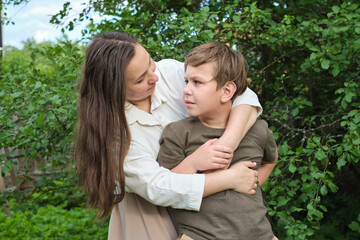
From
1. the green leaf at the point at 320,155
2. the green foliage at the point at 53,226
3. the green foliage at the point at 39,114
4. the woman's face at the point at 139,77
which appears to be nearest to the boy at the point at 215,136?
the woman's face at the point at 139,77

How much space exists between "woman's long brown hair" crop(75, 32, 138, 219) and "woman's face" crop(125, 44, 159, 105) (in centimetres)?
3

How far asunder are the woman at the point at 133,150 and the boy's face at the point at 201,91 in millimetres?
138

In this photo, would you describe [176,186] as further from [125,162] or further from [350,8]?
[350,8]

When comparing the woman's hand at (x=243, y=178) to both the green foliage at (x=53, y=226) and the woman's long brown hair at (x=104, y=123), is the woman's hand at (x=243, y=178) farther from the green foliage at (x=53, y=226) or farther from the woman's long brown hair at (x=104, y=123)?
the green foliage at (x=53, y=226)

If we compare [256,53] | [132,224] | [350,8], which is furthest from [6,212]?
[350,8]

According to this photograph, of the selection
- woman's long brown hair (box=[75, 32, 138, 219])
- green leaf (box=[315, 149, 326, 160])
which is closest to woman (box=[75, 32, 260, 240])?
woman's long brown hair (box=[75, 32, 138, 219])

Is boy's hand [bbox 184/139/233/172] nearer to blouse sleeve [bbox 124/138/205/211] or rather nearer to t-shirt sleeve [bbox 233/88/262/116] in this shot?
blouse sleeve [bbox 124/138/205/211]

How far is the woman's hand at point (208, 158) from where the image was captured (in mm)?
1879

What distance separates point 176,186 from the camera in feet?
6.12

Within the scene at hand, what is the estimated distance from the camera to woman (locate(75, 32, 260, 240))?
1.88 m

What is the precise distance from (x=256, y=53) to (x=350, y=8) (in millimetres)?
1085

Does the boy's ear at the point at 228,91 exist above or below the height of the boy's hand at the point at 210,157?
above

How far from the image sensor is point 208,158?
1877 mm

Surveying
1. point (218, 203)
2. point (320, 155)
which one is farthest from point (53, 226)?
point (218, 203)
